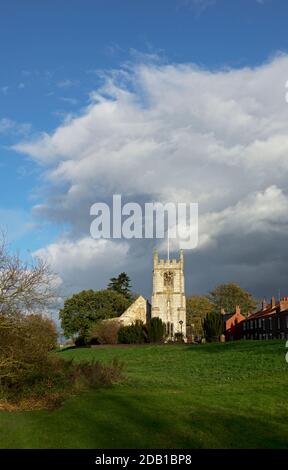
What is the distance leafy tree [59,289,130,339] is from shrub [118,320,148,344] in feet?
40.6

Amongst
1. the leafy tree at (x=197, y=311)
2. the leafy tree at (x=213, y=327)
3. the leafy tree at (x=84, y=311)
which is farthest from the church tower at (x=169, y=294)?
the leafy tree at (x=213, y=327)

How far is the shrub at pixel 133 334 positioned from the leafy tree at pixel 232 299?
29.9 metres

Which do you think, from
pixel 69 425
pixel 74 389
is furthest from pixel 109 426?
pixel 74 389

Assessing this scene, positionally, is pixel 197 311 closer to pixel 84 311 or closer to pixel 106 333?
pixel 84 311

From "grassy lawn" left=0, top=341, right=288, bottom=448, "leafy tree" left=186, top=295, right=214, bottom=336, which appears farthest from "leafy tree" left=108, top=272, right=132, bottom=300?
"grassy lawn" left=0, top=341, right=288, bottom=448

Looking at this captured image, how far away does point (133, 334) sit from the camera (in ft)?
219

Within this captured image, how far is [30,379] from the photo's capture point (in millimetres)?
19031

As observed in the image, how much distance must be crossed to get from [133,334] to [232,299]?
33736mm

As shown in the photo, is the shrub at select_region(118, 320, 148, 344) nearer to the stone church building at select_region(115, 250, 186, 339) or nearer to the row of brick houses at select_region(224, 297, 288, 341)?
the stone church building at select_region(115, 250, 186, 339)

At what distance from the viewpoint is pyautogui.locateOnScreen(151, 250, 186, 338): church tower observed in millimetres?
82250

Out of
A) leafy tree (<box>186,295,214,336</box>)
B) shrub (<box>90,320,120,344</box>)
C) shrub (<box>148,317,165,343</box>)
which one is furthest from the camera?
leafy tree (<box>186,295,214,336</box>)

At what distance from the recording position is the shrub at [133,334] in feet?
218
